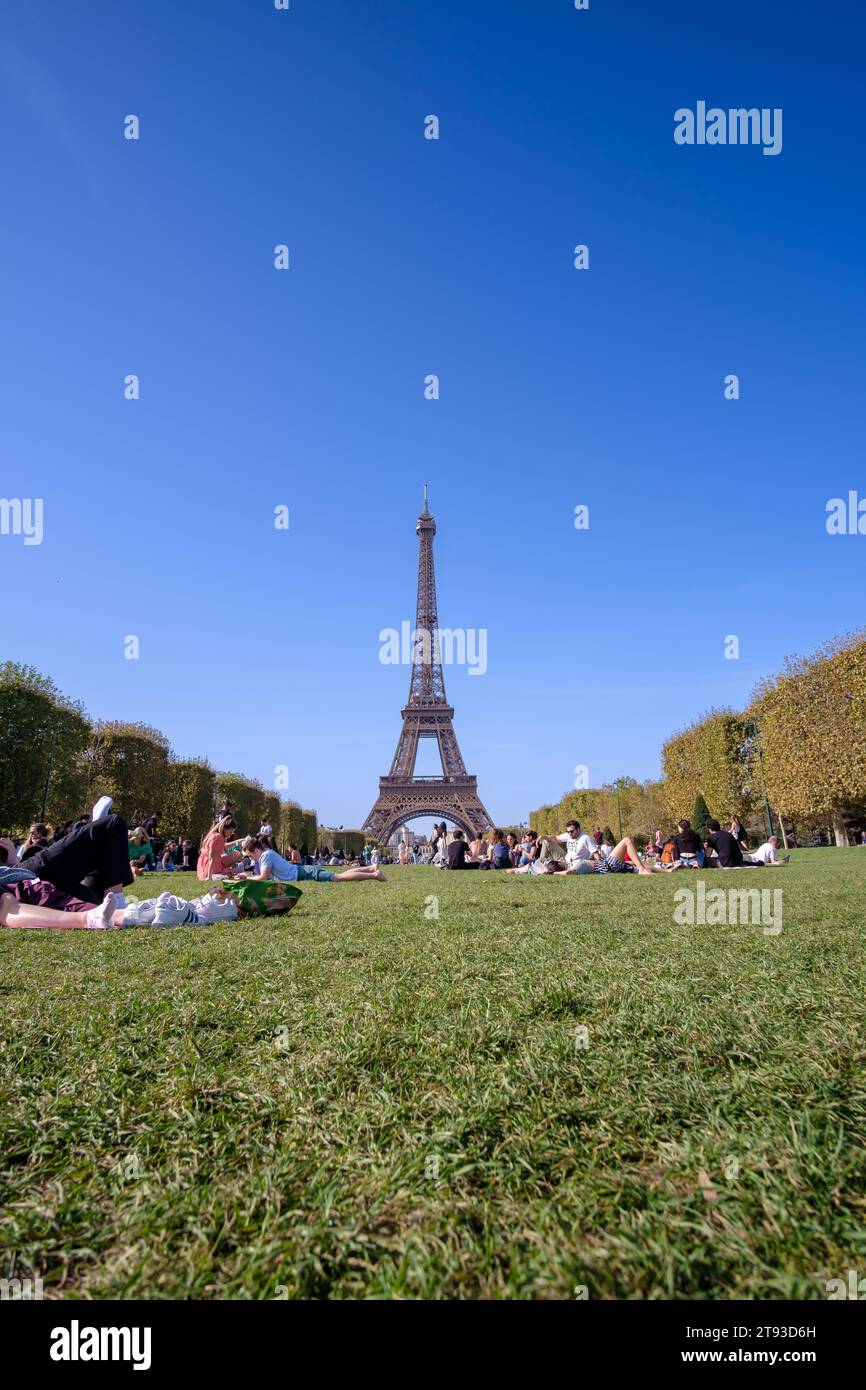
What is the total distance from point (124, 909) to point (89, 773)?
3667 cm

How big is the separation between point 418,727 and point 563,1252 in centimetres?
7511

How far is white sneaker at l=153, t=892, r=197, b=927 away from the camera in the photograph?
8.58m

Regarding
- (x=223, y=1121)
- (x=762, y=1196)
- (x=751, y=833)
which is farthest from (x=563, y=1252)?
(x=751, y=833)

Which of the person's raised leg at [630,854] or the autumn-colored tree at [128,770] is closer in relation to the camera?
the person's raised leg at [630,854]

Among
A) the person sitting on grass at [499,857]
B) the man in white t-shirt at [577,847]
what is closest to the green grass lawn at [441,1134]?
the man in white t-shirt at [577,847]

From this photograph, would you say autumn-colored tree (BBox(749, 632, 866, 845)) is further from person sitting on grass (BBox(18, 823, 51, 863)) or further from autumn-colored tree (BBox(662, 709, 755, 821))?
person sitting on grass (BBox(18, 823, 51, 863))

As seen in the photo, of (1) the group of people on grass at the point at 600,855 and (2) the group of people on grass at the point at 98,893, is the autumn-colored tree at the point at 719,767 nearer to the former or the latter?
(1) the group of people on grass at the point at 600,855

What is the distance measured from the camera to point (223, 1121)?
2547 millimetres

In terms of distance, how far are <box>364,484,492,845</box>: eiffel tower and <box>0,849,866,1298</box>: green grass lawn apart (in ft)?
207

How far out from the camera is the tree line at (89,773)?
33562 mm

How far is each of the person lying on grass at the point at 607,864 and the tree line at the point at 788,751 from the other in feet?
69.0

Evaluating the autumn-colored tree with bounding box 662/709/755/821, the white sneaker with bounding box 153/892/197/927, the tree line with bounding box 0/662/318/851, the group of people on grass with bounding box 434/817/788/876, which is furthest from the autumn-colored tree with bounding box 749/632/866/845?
the white sneaker with bounding box 153/892/197/927

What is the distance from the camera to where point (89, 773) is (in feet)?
136
